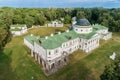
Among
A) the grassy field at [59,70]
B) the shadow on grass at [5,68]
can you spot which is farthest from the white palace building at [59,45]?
the shadow on grass at [5,68]

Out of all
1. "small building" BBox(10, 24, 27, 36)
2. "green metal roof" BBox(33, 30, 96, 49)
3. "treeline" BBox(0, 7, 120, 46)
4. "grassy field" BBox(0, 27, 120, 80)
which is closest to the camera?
"grassy field" BBox(0, 27, 120, 80)

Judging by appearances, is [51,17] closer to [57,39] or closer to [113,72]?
[57,39]

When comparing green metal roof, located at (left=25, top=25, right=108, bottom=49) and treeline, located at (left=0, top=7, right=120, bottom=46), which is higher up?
treeline, located at (left=0, top=7, right=120, bottom=46)

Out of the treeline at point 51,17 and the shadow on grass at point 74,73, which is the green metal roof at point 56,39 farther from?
the treeline at point 51,17

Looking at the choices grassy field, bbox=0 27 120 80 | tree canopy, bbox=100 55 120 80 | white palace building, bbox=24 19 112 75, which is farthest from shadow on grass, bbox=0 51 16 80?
tree canopy, bbox=100 55 120 80

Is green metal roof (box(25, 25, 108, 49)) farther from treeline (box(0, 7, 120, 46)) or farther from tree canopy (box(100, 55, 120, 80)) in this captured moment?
tree canopy (box(100, 55, 120, 80))

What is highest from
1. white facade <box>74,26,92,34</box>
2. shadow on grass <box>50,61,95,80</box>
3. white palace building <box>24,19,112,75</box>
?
white facade <box>74,26,92,34</box>

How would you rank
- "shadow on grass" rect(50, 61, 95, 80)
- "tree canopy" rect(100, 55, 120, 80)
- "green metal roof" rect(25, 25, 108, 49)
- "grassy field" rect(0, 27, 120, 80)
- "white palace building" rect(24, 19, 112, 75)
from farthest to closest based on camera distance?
"green metal roof" rect(25, 25, 108, 49) → "white palace building" rect(24, 19, 112, 75) → "grassy field" rect(0, 27, 120, 80) → "shadow on grass" rect(50, 61, 95, 80) → "tree canopy" rect(100, 55, 120, 80)

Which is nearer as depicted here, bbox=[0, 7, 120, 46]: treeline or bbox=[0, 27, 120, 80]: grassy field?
bbox=[0, 27, 120, 80]: grassy field
